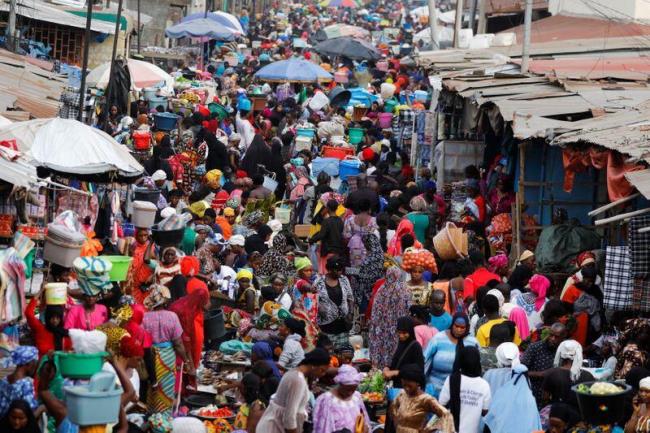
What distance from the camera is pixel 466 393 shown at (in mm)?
10000

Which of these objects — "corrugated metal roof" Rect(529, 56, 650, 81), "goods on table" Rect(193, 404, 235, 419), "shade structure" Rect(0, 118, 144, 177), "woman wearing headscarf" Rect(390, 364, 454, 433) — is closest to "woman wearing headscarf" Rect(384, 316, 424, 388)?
"woman wearing headscarf" Rect(390, 364, 454, 433)

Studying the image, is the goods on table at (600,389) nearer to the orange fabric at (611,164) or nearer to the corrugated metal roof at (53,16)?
the orange fabric at (611,164)

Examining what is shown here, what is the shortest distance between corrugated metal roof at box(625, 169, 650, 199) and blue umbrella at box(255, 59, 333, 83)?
1992 centimetres

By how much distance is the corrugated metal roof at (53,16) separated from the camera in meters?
27.1

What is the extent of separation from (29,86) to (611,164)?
8423 millimetres

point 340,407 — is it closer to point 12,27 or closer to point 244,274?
point 244,274

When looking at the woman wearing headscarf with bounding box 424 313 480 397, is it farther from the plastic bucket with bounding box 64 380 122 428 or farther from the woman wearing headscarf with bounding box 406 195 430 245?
the woman wearing headscarf with bounding box 406 195 430 245

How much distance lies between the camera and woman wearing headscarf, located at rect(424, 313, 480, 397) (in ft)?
34.7

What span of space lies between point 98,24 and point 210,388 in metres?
17.3

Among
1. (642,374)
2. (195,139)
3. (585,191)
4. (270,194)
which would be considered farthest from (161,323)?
(195,139)

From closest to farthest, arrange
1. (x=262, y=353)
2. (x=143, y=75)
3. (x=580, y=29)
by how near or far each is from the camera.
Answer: (x=262, y=353)
(x=143, y=75)
(x=580, y=29)

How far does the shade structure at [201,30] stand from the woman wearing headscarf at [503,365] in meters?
28.6

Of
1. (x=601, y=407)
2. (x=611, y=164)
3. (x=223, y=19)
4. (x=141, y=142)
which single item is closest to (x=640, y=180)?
(x=611, y=164)

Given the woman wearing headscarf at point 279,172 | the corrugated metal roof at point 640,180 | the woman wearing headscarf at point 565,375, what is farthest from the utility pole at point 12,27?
the woman wearing headscarf at point 565,375
